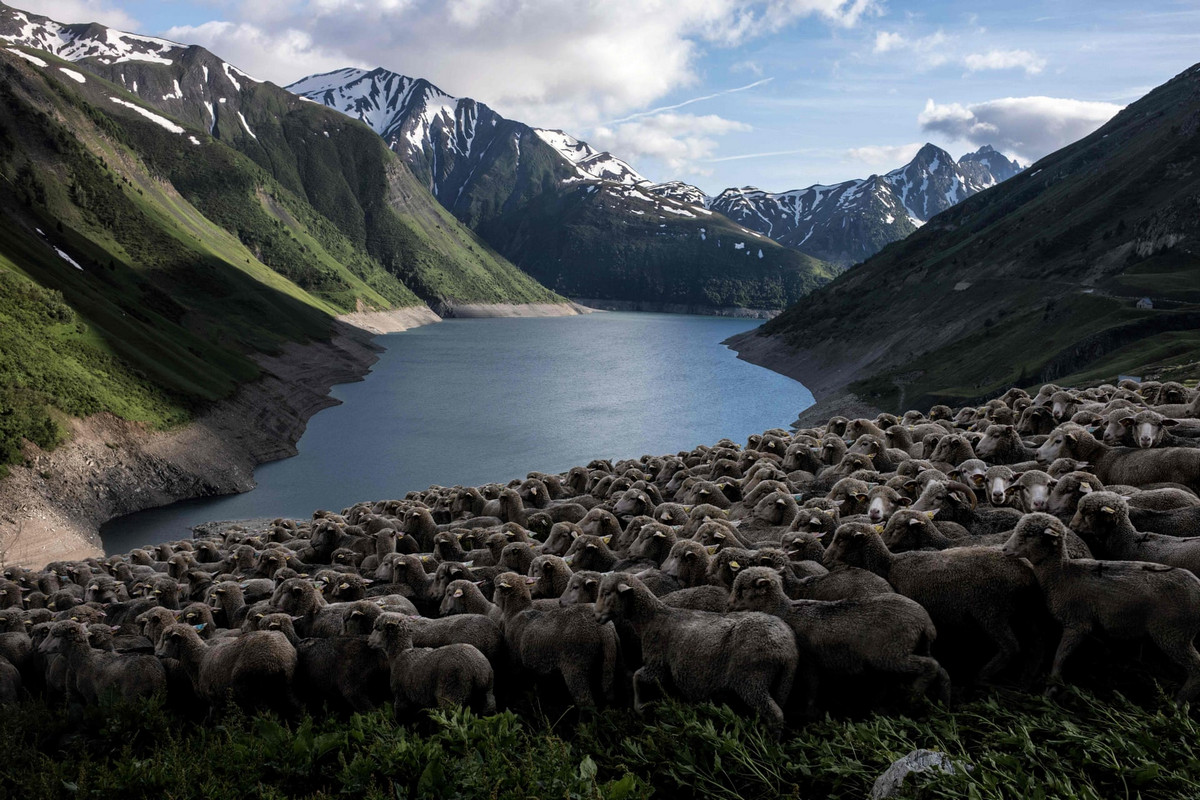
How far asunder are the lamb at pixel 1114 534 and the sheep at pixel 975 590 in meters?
1.40

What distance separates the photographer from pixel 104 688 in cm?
1155

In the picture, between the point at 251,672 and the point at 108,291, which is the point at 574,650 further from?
the point at 108,291

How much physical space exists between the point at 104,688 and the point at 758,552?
9914 millimetres

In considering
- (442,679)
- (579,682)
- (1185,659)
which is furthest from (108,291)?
(1185,659)

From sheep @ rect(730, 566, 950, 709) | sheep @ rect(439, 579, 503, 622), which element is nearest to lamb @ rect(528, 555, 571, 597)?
sheep @ rect(439, 579, 503, 622)

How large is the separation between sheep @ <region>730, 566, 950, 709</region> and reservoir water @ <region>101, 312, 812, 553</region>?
1723 inches

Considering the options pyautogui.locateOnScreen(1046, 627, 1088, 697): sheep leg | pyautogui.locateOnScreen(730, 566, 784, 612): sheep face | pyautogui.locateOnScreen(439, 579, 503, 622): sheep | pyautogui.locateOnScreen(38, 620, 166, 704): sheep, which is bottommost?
pyautogui.locateOnScreen(38, 620, 166, 704): sheep

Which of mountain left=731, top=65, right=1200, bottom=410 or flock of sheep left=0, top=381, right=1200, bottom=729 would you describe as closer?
flock of sheep left=0, top=381, right=1200, bottom=729

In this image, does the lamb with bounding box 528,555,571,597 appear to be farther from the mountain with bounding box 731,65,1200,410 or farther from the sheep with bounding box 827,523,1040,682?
the mountain with bounding box 731,65,1200,410

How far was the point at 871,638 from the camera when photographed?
26.5 ft

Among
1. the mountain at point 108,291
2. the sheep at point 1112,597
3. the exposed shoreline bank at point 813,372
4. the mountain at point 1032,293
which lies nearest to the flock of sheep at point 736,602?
the sheep at point 1112,597

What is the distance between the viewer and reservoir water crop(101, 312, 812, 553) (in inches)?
2077

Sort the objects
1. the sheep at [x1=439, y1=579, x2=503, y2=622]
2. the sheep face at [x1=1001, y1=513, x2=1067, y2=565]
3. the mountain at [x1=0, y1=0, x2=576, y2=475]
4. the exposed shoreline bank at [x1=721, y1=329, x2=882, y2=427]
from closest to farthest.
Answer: the sheep face at [x1=1001, y1=513, x2=1067, y2=565]
the sheep at [x1=439, y1=579, x2=503, y2=622]
the mountain at [x1=0, y1=0, x2=576, y2=475]
the exposed shoreline bank at [x1=721, y1=329, x2=882, y2=427]

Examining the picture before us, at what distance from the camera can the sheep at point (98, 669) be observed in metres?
11.4
